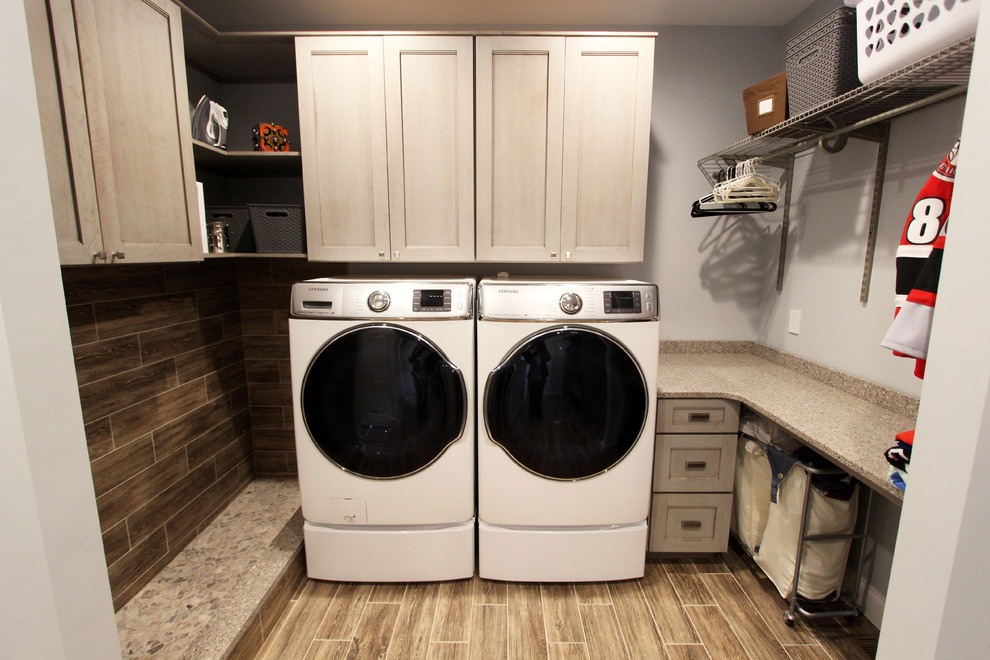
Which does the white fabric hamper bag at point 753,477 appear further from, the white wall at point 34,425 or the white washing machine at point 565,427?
the white wall at point 34,425

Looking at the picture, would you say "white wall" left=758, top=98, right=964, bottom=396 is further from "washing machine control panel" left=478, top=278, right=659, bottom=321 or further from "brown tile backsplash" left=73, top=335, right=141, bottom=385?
"brown tile backsplash" left=73, top=335, right=141, bottom=385

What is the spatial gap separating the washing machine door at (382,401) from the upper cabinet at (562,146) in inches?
23.6

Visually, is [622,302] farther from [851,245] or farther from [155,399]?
[155,399]

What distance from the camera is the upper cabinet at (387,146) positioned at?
1.75 metres

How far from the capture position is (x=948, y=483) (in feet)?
2.23

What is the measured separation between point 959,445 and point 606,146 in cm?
152

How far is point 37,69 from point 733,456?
8.16ft

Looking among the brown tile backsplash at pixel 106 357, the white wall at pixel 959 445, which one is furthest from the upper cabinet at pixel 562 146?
the brown tile backsplash at pixel 106 357

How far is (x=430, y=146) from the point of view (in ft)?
5.92

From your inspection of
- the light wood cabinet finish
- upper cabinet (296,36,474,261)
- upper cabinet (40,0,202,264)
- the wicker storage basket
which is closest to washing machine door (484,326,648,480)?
the light wood cabinet finish

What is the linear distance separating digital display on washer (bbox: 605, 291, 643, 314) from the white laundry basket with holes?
884 mm

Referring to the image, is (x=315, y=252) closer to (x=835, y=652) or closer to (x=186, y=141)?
(x=186, y=141)

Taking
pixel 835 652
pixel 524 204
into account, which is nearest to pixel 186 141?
pixel 524 204

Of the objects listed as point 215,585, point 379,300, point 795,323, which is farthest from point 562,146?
point 215,585
